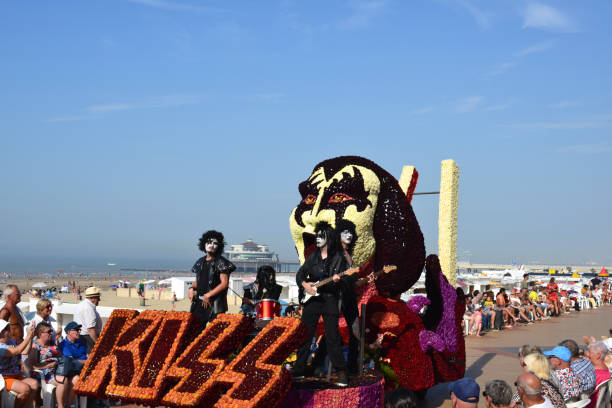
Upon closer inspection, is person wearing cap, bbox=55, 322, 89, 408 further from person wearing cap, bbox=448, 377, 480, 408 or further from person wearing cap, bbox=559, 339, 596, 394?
person wearing cap, bbox=559, 339, 596, 394

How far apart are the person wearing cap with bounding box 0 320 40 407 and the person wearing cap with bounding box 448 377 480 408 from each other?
178 inches

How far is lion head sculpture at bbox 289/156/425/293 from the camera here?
7789 millimetres

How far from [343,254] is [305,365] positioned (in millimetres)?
1307

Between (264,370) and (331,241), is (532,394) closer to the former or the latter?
(264,370)

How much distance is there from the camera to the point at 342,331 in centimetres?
747

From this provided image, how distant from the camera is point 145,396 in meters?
5.59

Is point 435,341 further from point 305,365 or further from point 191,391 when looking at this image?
point 191,391

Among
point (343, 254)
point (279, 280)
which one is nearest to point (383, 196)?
point (343, 254)

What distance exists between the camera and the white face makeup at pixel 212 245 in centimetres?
699

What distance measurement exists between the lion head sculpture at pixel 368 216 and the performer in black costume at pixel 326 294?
4.06 ft

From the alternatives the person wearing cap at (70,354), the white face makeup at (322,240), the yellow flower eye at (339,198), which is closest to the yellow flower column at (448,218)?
the yellow flower eye at (339,198)

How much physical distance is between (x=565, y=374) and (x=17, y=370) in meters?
5.72

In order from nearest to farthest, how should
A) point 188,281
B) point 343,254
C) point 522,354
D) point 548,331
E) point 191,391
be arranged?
point 191,391 < point 522,354 < point 343,254 < point 548,331 < point 188,281

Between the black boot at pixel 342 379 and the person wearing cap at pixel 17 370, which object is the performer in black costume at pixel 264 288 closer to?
the black boot at pixel 342 379
